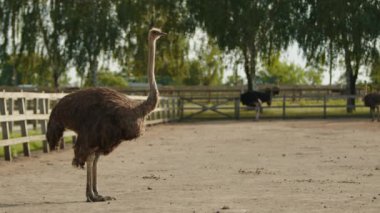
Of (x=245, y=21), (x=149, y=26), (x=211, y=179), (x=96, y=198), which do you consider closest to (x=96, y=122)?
(x=96, y=198)

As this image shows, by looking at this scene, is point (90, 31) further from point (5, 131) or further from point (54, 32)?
point (5, 131)

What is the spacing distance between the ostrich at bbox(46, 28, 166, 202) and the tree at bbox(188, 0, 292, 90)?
28736 millimetres

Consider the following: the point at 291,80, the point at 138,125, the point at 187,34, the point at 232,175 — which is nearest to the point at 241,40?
the point at 187,34

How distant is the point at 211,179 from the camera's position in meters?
11.1

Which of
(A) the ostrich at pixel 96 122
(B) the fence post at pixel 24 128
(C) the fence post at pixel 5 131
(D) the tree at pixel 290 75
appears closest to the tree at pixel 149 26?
(B) the fence post at pixel 24 128

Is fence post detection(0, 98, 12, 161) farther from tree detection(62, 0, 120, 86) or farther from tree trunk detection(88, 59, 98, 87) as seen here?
tree trunk detection(88, 59, 98, 87)

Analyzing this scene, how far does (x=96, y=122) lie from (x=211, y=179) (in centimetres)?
254

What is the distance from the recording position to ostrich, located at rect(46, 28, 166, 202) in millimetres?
8953

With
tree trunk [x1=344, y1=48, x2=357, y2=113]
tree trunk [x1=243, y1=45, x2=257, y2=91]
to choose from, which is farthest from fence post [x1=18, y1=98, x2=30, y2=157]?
tree trunk [x1=243, y1=45, x2=257, y2=91]

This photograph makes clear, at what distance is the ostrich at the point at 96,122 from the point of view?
8.95m

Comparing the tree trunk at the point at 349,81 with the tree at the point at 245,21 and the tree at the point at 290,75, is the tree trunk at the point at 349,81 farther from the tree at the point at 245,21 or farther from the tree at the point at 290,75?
the tree at the point at 290,75

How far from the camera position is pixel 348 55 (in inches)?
1487

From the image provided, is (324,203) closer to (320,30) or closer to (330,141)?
(330,141)

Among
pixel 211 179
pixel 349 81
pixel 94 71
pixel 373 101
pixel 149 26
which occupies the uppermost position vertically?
pixel 149 26
